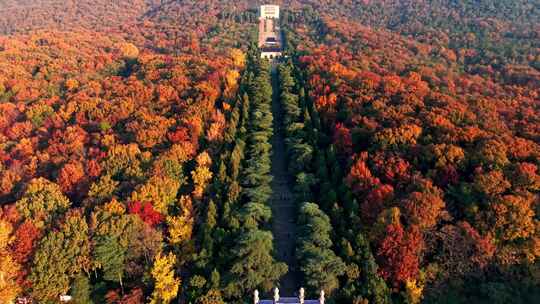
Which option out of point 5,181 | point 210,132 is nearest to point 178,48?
point 210,132

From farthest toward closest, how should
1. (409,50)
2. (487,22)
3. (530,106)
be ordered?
(487,22)
(409,50)
(530,106)

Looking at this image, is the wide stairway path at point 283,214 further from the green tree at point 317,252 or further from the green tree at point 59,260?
the green tree at point 59,260

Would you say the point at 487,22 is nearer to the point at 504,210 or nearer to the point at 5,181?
the point at 504,210

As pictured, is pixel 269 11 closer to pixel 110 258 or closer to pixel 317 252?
pixel 317 252

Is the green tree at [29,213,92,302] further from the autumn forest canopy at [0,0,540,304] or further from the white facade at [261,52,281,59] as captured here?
the white facade at [261,52,281,59]

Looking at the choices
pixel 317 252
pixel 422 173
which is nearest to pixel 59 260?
pixel 317 252
